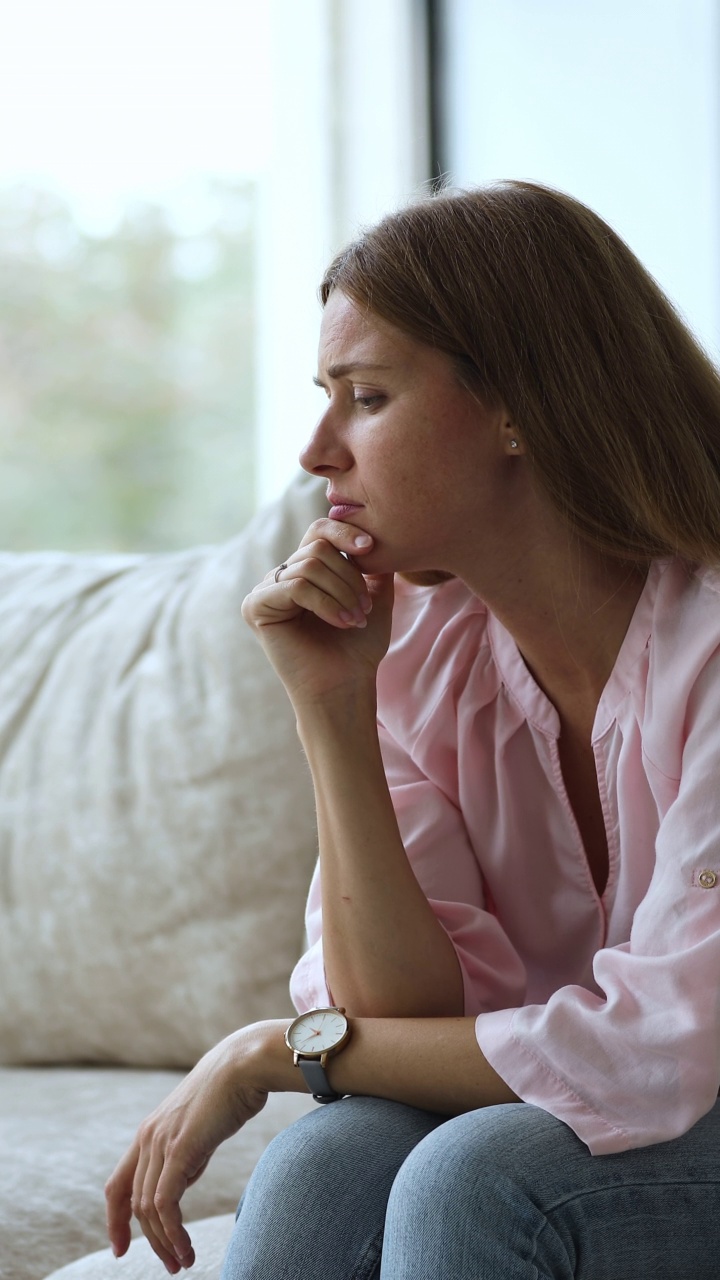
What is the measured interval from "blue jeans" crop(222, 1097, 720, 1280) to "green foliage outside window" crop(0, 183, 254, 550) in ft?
6.41

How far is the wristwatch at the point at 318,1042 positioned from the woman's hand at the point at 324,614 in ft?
0.84

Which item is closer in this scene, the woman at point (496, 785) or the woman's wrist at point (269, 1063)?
the woman at point (496, 785)

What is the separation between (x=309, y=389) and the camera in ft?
7.34

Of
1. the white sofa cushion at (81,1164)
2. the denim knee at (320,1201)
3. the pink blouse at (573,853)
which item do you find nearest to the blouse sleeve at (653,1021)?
the pink blouse at (573,853)

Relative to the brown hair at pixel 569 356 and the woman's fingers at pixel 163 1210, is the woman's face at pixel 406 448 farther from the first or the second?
the woman's fingers at pixel 163 1210

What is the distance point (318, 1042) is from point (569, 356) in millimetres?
545

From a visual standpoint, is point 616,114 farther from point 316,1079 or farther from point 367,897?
point 316,1079

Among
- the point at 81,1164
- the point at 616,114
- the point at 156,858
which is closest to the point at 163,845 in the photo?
the point at 156,858

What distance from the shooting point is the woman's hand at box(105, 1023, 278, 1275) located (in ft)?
3.16

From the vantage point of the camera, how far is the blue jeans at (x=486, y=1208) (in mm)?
774

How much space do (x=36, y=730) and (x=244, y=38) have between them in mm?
1563

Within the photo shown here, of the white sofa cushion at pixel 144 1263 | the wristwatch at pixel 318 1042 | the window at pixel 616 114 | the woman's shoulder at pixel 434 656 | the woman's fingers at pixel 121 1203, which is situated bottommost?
the white sofa cushion at pixel 144 1263

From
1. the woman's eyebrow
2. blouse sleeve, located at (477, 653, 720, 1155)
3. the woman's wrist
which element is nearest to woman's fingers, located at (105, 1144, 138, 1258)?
the woman's wrist

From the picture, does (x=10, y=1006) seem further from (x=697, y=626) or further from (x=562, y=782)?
(x=697, y=626)
